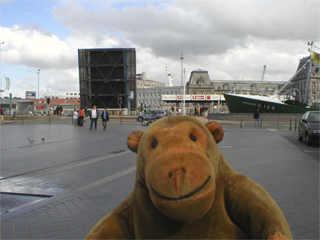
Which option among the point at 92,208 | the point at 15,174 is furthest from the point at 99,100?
the point at 92,208

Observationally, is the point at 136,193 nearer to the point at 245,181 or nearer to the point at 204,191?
the point at 204,191

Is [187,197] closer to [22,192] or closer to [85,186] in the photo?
[85,186]

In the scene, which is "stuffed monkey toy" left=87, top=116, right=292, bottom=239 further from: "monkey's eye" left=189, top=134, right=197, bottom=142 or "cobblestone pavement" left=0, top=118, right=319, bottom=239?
"cobblestone pavement" left=0, top=118, right=319, bottom=239

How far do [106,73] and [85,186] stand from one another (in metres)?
35.3

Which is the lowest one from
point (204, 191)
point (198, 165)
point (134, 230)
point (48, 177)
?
point (48, 177)

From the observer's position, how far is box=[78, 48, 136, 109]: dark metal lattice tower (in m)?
39.1

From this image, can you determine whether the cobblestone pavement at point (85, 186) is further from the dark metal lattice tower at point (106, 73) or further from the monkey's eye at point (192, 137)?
the dark metal lattice tower at point (106, 73)

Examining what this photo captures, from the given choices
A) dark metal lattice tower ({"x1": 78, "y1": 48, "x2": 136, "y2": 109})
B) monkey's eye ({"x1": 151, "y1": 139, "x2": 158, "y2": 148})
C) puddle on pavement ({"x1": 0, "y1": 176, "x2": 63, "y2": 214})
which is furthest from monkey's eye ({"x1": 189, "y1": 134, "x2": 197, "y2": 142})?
dark metal lattice tower ({"x1": 78, "y1": 48, "x2": 136, "y2": 109})

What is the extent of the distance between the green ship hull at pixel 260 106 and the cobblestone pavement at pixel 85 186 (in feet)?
80.9

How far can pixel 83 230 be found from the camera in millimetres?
3629

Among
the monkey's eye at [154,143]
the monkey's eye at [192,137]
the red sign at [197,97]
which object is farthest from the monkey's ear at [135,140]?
the red sign at [197,97]

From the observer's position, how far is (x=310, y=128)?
39.1 ft

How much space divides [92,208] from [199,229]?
320 cm

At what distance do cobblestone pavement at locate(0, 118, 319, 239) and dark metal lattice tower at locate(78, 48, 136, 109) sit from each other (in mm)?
29983
